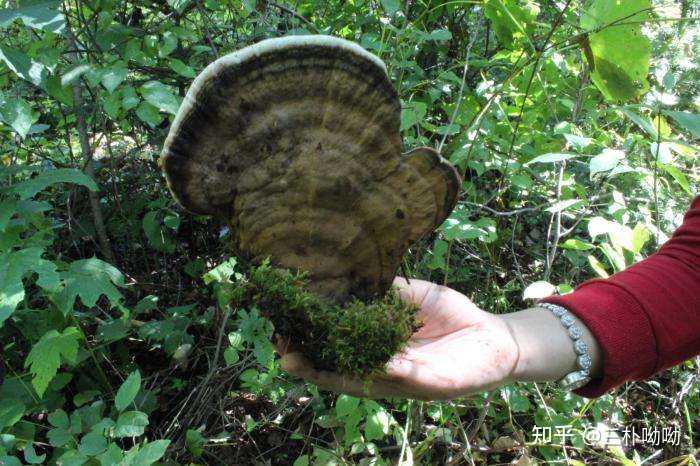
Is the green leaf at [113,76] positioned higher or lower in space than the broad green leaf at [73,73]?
higher

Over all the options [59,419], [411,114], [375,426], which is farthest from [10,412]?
[411,114]

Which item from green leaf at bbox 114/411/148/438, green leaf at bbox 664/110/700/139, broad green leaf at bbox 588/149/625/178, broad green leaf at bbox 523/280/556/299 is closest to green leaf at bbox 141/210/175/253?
green leaf at bbox 114/411/148/438

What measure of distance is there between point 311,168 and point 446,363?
71cm

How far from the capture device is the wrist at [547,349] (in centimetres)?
169

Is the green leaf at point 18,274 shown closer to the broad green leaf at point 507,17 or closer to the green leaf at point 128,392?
the green leaf at point 128,392

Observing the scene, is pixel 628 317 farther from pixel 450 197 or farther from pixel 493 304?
pixel 493 304

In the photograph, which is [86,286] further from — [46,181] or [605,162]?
[605,162]

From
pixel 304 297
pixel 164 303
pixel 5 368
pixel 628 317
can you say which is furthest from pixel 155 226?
pixel 628 317

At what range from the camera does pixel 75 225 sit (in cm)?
328

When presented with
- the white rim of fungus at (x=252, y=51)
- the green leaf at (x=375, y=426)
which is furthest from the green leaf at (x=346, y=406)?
the white rim of fungus at (x=252, y=51)

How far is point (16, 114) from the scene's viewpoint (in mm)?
1815

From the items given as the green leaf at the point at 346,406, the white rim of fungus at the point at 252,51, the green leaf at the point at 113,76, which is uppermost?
the white rim of fungus at the point at 252,51

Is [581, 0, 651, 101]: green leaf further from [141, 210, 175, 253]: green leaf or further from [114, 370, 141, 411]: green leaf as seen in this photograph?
[141, 210, 175, 253]: green leaf

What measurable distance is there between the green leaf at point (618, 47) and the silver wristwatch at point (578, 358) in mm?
874
